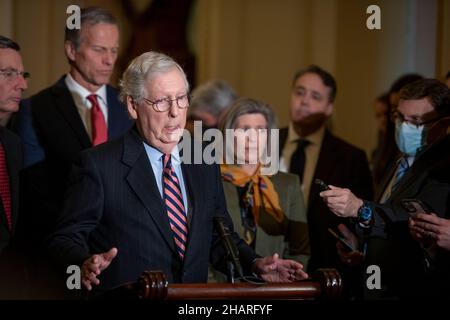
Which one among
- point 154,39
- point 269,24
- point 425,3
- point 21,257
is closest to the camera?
point 21,257

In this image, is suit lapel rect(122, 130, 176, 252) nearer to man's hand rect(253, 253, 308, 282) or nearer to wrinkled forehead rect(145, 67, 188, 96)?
wrinkled forehead rect(145, 67, 188, 96)

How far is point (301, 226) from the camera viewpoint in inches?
191

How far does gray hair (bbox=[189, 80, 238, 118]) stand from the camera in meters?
6.44

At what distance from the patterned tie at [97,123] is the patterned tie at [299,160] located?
1.43 metres

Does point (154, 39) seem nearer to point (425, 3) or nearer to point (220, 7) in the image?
point (220, 7)

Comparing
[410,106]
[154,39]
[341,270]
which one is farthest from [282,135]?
[154,39]

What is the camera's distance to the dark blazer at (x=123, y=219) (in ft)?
11.8

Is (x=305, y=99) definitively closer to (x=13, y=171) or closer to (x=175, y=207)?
(x=13, y=171)

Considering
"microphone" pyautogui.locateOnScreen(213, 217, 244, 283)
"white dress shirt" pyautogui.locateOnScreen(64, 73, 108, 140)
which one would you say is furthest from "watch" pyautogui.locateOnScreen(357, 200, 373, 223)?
"white dress shirt" pyautogui.locateOnScreen(64, 73, 108, 140)

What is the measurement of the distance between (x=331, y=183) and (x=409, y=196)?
132 cm

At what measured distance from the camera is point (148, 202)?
3.64 m

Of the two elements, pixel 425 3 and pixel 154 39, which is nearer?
pixel 425 3

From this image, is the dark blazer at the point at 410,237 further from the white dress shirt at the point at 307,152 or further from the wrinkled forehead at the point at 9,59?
the wrinkled forehead at the point at 9,59
